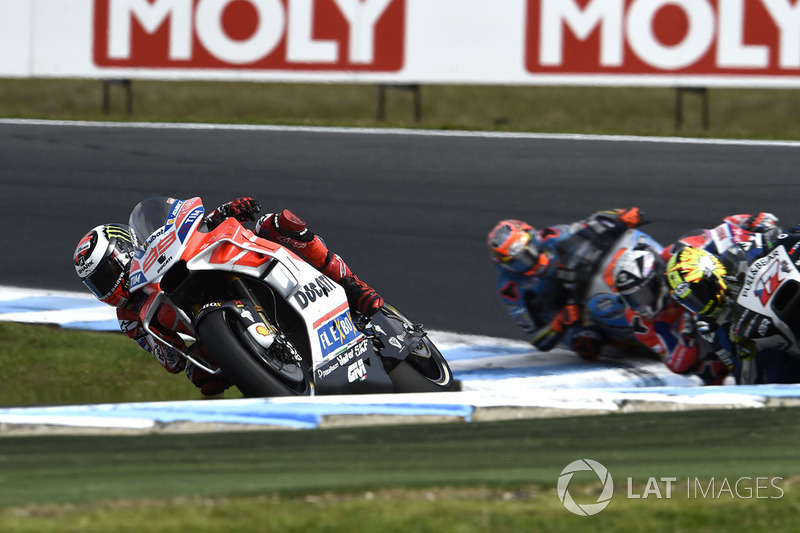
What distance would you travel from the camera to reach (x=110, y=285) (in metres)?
5.71

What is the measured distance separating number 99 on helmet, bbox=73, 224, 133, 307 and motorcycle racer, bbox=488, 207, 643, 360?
2092 millimetres

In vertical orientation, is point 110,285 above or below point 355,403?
above

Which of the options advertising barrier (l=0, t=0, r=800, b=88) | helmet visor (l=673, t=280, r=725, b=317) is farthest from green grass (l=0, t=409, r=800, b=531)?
advertising barrier (l=0, t=0, r=800, b=88)

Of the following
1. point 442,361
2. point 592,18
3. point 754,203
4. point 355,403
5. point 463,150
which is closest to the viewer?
point 355,403

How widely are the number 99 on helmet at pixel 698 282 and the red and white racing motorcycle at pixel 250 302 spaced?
136 centimetres

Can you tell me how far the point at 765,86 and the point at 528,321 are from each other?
5443 mm

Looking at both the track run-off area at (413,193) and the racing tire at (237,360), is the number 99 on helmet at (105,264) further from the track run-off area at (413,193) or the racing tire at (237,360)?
the track run-off area at (413,193)

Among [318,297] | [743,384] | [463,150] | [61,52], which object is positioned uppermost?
[61,52]

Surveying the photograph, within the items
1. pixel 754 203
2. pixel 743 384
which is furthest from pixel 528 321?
pixel 754 203

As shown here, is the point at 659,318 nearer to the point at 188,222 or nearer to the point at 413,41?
the point at 188,222

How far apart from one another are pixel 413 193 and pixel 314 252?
144 inches

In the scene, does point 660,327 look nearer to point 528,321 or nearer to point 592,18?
point 528,321

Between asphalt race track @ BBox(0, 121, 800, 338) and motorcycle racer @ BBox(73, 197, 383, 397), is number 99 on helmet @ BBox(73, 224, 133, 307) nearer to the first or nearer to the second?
motorcycle racer @ BBox(73, 197, 383, 397)

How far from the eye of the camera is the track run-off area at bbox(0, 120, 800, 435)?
308 inches
